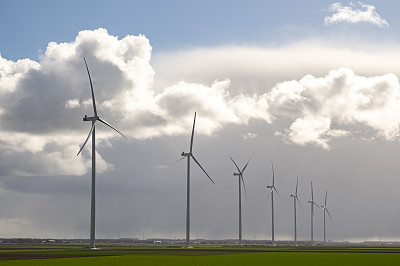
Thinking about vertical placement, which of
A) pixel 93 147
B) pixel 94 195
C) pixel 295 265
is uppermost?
pixel 93 147

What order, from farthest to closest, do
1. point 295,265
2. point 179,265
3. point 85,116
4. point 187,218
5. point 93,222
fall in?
point 187,218, point 85,116, point 93,222, point 295,265, point 179,265

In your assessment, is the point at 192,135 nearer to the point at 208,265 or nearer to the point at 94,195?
the point at 94,195

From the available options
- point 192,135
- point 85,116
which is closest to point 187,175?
point 192,135

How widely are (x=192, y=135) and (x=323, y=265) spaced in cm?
11069

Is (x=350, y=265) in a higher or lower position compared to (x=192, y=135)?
lower

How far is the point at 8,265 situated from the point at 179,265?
19174mm

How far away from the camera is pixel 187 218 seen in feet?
552

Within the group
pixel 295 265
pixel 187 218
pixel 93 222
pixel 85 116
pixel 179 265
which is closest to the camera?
pixel 179 265

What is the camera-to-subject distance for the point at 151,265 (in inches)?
2520

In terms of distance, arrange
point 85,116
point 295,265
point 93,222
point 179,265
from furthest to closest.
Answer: point 85,116 → point 93,222 → point 295,265 → point 179,265

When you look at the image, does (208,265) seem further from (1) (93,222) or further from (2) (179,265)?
(1) (93,222)

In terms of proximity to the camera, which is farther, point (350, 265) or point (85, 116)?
point (85, 116)

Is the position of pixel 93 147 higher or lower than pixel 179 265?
higher

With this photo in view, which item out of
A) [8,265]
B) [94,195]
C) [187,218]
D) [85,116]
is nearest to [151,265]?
[8,265]
